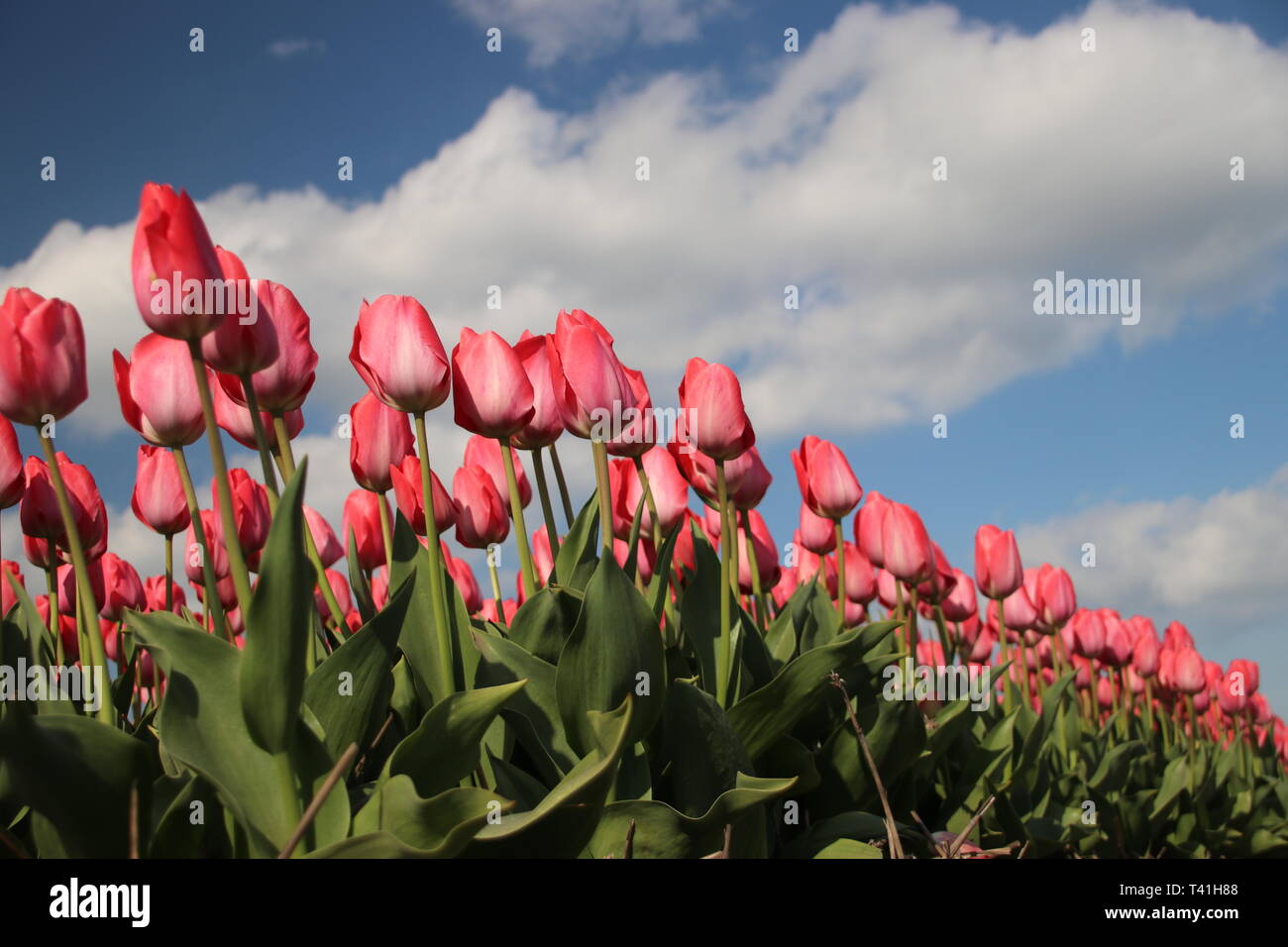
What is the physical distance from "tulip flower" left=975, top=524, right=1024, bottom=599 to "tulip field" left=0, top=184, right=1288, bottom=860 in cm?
82

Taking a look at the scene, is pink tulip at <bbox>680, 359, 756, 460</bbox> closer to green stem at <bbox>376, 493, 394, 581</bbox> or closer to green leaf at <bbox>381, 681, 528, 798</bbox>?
green stem at <bbox>376, 493, 394, 581</bbox>

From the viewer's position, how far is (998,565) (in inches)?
145

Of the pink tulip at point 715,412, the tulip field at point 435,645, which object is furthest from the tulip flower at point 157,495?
the pink tulip at point 715,412

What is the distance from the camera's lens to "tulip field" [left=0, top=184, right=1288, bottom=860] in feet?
3.97

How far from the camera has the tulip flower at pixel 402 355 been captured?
62.4 inches

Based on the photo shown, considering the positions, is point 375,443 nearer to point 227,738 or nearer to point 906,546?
point 227,738

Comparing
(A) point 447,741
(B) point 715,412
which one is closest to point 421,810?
(A) point 447,741

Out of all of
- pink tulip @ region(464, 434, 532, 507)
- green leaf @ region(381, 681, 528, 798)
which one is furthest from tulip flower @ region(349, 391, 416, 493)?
green leaf @ region(381, 681, 528, 798)

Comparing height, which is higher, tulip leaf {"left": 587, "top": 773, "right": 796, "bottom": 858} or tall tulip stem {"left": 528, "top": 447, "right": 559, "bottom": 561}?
tall tulip stem {"left": 528, "top": 447, "right": 559, "bottom": 561}

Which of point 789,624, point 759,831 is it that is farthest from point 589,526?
point 759,831

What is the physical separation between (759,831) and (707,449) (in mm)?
723

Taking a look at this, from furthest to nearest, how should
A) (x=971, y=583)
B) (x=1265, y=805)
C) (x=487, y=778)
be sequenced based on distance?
(x=1265, y=805) < (x=971, y=583) < (x=487, y=778)

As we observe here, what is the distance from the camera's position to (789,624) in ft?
7.47
